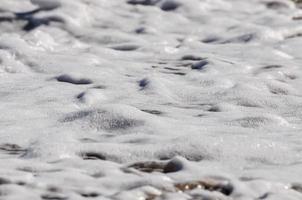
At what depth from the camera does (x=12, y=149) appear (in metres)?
3.21

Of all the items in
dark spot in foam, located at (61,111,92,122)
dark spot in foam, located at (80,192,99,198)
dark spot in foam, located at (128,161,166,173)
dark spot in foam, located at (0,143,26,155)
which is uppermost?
dark spot in foam, located at (80,192,99,198)

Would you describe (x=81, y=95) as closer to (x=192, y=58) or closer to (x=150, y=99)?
(x=150, y=99)

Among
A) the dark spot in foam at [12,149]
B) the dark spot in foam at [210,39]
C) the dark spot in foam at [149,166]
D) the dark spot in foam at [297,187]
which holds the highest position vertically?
the dark spot in foam at [149,166]

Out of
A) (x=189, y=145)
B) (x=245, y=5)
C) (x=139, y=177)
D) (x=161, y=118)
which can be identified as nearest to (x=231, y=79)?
(x=161, y=118)

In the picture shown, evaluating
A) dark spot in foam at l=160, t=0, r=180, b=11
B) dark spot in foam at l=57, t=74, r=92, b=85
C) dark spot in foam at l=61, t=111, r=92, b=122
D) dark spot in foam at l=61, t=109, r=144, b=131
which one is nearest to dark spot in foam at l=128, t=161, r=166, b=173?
dark spot in foam at l=61, t=109, r=144, b=131

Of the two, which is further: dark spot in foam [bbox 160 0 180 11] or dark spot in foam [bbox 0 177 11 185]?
dark spot in foam [bbox 160 0 180 11]

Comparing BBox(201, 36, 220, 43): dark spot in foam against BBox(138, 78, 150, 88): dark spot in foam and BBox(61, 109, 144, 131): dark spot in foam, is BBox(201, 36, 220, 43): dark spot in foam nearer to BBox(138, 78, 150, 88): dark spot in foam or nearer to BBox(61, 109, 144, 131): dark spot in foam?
BBox(138, 78, 150, 88): dark spot in foam

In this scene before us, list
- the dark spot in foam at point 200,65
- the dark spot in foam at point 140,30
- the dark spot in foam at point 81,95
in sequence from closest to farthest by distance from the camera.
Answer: the dark spot in foam at point 81,95 → the dark spot in foam at point 200,65 → the dark spot in foam at point 140,30

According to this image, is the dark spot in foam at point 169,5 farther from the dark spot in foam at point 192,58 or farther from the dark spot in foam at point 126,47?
the dark spot in foam at point 192,58

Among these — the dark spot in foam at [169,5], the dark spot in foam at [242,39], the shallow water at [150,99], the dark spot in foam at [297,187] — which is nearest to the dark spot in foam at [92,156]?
the shallow water at [150,99]

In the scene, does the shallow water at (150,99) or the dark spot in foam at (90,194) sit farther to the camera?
the shallow water at (150,99)

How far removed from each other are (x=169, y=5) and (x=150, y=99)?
2.43 meters

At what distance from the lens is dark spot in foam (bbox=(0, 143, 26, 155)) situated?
Result: 3174 mm

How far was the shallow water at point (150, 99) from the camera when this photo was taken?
283 centimetres
